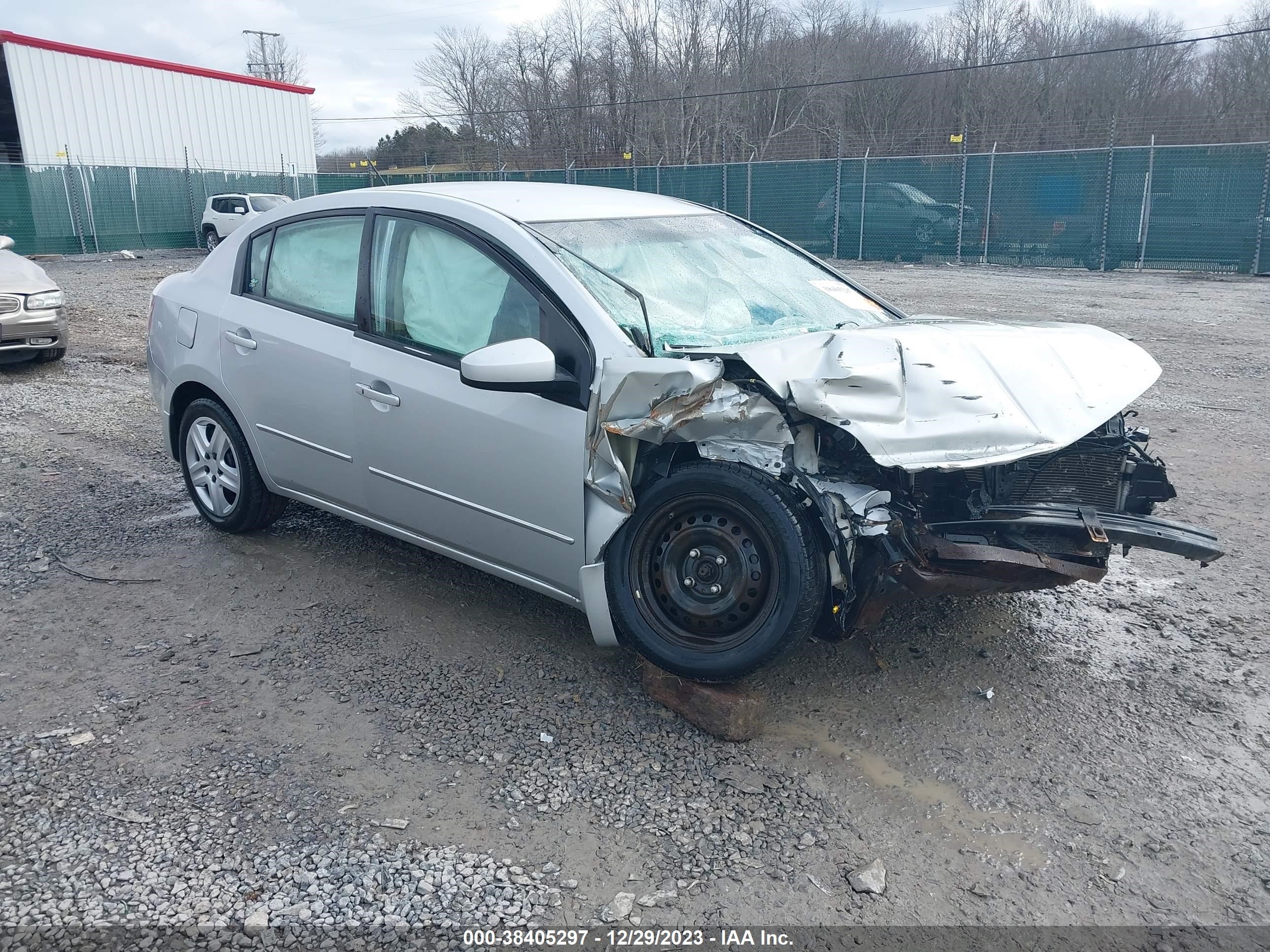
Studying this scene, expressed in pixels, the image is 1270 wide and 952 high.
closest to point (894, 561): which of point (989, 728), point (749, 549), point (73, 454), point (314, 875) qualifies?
point (749, 549)

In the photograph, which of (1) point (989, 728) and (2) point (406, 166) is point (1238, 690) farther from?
(2) point (406, 166)

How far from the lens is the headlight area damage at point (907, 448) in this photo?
3074mm

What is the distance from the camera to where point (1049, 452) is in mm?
3104

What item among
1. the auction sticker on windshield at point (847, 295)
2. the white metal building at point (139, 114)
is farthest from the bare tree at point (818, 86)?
the auction sticker on windshield at point (847, 295)

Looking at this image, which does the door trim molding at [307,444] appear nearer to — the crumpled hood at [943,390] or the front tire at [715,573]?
the front tire at [715,573]

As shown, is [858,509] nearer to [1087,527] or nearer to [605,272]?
[1087,527]

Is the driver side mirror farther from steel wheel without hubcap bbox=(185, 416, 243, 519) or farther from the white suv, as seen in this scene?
the white suv

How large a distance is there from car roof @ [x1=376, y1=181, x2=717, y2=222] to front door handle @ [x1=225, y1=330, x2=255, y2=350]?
2.99ft

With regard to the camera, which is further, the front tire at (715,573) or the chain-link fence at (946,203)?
the chain-link fence at (946,203)

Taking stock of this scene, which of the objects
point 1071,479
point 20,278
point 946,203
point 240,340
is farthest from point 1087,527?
point 946,203

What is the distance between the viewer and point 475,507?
3.70 metres

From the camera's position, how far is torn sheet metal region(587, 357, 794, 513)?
3197 mm

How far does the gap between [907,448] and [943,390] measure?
0.28m

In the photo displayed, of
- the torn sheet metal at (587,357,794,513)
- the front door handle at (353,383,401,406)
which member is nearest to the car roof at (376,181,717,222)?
the front door handle at (353,383,401,406)
